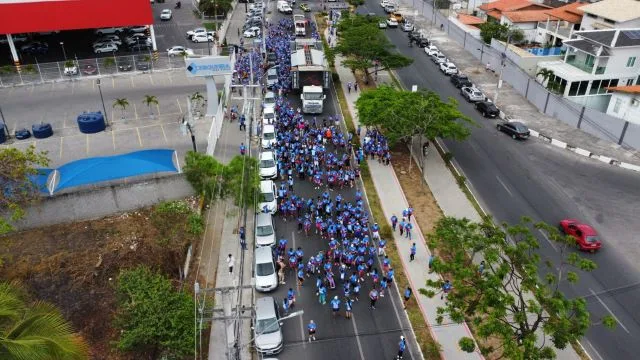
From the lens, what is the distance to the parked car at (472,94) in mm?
42719

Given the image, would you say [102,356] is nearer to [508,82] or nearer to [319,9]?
[508,82]

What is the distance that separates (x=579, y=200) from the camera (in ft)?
96.3

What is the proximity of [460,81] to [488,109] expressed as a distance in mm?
7058

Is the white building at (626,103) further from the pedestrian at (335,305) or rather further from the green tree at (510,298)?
the pedestrian at (335,305)

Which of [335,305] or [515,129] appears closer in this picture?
[335,305]

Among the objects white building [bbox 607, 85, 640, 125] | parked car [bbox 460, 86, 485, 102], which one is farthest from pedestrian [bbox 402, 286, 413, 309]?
white building [bbox 607, 85, 640, 125]

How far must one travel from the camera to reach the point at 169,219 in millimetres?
23797

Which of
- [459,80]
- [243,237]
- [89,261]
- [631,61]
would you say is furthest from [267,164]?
[631,61]

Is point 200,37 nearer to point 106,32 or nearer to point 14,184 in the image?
point 106,32

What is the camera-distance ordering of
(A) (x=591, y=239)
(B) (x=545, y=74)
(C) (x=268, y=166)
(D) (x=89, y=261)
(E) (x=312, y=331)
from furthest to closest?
1. (B) (x=545, y=74)
2. (C) (x=268, y=166)
3. (A) (x=591, y=239)
4. (D) (x=89, y=261)
5. (E) (x=312, y=331)

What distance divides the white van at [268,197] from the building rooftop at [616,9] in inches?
1536

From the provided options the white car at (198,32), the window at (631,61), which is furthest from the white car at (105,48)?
the window at (631,61)

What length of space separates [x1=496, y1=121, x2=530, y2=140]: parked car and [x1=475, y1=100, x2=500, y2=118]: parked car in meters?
2.29

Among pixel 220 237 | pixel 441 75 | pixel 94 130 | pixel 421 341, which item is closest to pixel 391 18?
pixel 441 75
